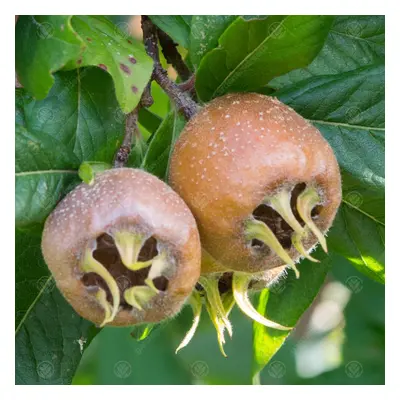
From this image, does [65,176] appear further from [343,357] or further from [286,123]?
[343,357]

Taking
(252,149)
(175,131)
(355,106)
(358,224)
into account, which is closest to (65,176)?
(175,131)

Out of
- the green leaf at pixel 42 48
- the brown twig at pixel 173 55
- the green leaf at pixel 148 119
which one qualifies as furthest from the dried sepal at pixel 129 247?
the green leaf at pixel 148 119

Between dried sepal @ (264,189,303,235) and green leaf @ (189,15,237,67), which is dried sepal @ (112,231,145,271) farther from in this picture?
green leaf @ (189,15,237,67)

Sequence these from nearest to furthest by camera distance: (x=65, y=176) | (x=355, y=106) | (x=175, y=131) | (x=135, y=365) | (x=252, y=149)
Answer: (x=252, y=149), (x=65, y=176), (x=175, y=131), (x=355, y=106), (x=135, y=365)

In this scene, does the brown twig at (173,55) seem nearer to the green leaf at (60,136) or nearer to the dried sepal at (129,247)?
the green leaf at (60,136)

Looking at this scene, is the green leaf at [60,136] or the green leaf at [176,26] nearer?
the green leaf at [60,136]

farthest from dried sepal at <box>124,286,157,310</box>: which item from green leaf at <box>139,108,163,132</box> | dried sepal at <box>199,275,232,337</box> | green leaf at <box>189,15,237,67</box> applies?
green leaf at <box>139,108,163,132</box>

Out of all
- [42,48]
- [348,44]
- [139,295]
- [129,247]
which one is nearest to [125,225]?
[129,247]
